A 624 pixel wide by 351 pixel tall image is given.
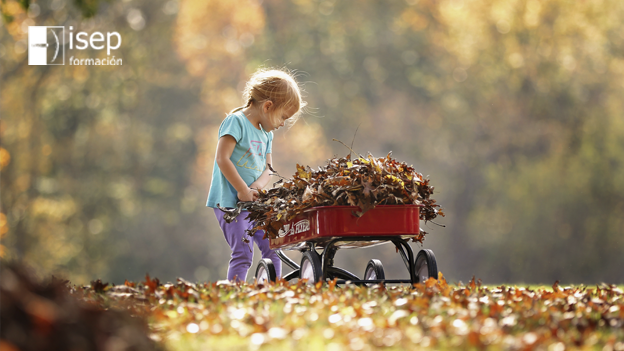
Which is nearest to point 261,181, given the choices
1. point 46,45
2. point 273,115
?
point 273,115

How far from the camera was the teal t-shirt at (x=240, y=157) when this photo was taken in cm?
587

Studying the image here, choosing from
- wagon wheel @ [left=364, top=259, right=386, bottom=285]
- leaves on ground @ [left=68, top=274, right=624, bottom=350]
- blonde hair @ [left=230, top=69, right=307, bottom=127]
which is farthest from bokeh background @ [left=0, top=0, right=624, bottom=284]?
leaves on ground @ [left=68, top=274, right=624, bottom=350]

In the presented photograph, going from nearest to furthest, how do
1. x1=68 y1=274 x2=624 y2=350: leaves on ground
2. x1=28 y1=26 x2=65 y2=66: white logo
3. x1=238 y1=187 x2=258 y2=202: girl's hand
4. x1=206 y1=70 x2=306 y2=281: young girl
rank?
x1=68 y1=274 x2=624 y2=350: leaves on ground → x1=238 y1=187 x2=258 y2=202: girl's hand → x1=206 y1=70 x2=306 y2=281: young girl → x1=28 y1=26 x2=65 y2=66: white logo

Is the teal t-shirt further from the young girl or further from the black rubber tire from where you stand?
the black rubber tire

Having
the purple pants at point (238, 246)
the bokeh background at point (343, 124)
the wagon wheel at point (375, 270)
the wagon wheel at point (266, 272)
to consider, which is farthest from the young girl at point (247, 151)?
the bokeh background at point (343, 124)

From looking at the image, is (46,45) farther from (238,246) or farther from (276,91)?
(238,246)

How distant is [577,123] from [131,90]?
15.6 meters

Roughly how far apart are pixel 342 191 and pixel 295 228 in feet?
2.26

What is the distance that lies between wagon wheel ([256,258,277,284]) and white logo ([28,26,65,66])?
18153 mm

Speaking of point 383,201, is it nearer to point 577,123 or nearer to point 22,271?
point 22,271

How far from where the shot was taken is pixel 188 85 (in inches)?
998

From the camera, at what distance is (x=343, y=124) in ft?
85.1

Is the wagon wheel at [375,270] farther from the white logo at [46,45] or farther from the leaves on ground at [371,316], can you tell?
the white logo at [46,45]

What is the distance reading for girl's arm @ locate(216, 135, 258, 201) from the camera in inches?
223
